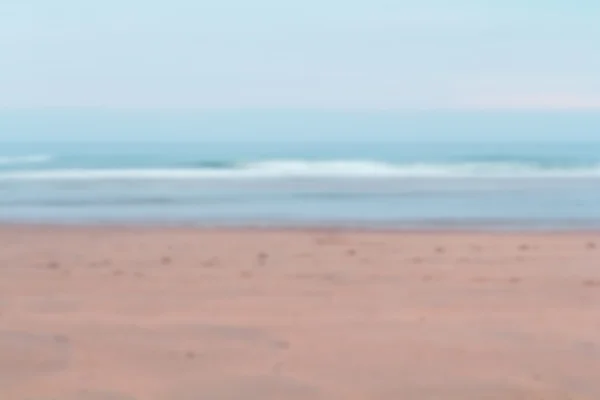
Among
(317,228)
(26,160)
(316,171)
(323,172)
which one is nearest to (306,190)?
(317,228)

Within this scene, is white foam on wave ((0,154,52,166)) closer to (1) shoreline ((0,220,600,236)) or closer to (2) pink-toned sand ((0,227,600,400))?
(1) shoreline ((0,220,600,236))

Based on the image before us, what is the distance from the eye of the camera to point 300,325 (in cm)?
518

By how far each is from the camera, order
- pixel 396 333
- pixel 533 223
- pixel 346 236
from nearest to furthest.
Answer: pixel 396 333
pixel 346 236
pixel 533 223

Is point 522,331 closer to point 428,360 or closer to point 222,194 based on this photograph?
point 428,360

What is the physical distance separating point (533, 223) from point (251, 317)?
8730 millimetres

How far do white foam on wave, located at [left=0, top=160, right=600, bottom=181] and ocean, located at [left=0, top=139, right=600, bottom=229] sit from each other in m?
0.04

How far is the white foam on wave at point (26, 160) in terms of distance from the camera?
1430 inches

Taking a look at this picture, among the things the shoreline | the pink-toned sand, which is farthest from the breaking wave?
the pink-toned sand

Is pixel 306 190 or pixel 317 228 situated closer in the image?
pixel 317 228

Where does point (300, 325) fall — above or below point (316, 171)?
below

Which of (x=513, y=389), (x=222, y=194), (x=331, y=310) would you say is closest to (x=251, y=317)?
(x=331, y=310)

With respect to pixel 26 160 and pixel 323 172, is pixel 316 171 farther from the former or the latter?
pixel 26 160

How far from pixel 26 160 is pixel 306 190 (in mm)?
19553

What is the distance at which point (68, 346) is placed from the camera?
15.1ft
